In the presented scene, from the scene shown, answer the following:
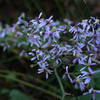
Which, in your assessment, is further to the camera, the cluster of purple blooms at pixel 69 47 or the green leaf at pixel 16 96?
the green leaf at pixel 16 96

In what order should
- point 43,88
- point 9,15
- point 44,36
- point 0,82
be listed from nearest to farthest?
1. point 44,36
2. point 43,88
3. point 0,82
4. point 9,15

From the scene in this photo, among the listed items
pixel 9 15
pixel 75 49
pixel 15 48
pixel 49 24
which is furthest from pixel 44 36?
pixel 9 15

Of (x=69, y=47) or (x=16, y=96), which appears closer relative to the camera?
(x=69, y=47)

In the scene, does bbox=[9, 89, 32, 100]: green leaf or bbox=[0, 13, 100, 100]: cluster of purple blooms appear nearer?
bbox=[0, 13, 100, 100]: cluster of purple blooms

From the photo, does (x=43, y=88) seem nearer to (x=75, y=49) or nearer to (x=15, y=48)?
(x=15, y=48)

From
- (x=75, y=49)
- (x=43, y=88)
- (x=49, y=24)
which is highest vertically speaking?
(x=49, y=24)

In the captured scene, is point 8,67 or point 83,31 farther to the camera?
point 8,67

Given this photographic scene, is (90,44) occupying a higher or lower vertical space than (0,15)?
lower

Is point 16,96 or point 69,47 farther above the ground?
point 69,47

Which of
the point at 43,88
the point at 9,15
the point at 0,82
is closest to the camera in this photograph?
the point at 43,88

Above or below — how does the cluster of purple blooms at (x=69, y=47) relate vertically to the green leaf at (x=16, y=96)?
above

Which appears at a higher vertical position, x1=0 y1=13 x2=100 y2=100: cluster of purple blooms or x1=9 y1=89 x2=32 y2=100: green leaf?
x1=0 y1=13 x2=100 y2=100: cluster of purple blooms
